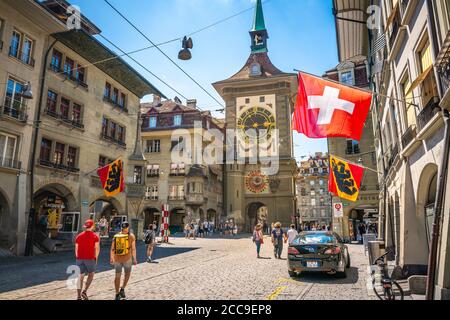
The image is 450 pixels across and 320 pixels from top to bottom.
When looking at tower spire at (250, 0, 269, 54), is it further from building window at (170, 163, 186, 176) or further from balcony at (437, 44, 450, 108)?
balcony at (437, 44, 450, 108)

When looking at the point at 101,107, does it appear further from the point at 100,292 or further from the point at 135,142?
the point at 100,292

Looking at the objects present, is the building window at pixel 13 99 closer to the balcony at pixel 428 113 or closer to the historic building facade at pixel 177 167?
the balcony at pixel 428 113

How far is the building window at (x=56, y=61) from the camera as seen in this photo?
2066 centimetres

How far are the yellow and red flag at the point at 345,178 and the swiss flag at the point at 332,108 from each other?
23.9ft

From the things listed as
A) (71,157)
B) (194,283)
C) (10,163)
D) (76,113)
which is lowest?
(194,283)

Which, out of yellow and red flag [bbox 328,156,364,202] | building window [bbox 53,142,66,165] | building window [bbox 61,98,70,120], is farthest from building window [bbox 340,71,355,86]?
building window [bbox 53,142,66,165]

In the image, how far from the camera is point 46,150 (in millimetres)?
20141

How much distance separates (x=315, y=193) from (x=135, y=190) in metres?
72.9

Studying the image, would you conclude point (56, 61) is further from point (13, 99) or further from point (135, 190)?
point (135, 190)

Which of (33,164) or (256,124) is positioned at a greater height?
(256,124)

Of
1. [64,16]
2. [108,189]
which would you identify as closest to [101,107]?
[64,16]

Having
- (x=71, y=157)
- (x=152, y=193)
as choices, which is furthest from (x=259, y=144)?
(x=71, y=157)

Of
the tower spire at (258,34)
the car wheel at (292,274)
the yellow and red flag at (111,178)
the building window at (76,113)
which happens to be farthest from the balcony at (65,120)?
the tower spire at (258,34)

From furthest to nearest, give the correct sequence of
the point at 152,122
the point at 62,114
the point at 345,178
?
1. the point at 152,122
2. the point at 62,114
3. the point at 345,178
